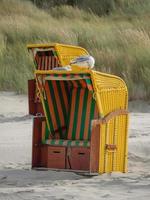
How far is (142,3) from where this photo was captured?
2809 centimetres

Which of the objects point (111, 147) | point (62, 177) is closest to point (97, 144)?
point (111, 147)

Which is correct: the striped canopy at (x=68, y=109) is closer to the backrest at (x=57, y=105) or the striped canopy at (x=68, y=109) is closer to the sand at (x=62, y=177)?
the backrest at (x=57, y=105)

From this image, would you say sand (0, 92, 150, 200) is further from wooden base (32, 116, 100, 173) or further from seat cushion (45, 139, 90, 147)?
seat cushion (45, 139, 90, 147)

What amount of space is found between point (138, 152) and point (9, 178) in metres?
2.27

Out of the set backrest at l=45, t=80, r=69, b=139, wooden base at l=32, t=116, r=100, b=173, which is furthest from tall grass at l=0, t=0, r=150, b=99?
wooden base at l=32, t=116, r=100, b=173

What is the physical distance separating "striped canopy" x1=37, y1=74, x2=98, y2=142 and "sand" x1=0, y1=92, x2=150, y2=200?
0.56 metres

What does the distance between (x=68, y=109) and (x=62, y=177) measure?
1068mm

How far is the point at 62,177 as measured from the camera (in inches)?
283

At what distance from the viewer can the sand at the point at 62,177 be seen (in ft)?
19.5

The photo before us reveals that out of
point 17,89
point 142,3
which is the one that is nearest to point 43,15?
point 142,3

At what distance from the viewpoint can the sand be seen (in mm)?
5949

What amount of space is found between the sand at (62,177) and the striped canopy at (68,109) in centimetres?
56

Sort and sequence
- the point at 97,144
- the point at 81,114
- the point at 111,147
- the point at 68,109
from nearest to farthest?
the point at 97,144
the point at 111,147
the point at 81,114
the point at 68,109

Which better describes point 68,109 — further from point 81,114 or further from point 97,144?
point 97,144
